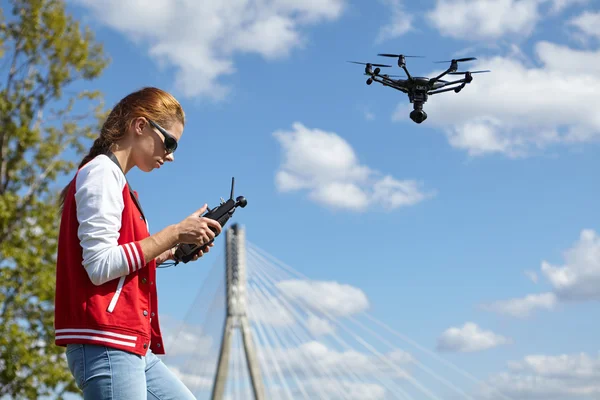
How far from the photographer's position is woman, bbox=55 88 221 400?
2.11 meters

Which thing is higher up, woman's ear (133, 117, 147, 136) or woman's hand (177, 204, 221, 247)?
woman's ear (133, 117, 147, 136)

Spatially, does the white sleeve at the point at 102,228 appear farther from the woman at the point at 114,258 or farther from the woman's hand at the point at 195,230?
the woman's hand at the point at 195,230

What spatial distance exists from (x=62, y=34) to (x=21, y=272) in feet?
14.3

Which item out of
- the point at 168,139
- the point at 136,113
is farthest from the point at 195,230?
the point at 136,113

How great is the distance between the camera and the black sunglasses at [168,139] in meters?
2.36

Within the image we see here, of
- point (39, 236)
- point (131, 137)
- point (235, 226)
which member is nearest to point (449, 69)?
point (131, 137)

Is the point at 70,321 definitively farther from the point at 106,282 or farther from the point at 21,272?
the point at 21,272

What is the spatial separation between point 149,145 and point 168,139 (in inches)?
2.4

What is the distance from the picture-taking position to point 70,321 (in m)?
2.13

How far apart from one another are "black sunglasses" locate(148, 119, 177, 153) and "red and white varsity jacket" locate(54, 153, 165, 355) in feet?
0.60

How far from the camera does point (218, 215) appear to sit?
2.42 metres

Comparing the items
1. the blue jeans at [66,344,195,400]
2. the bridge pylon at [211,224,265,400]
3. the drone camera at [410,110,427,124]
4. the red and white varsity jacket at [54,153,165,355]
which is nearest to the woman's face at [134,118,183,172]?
the red and white varsity jacket at [54,153,165,355]

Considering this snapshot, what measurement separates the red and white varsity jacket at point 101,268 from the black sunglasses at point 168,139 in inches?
7.2

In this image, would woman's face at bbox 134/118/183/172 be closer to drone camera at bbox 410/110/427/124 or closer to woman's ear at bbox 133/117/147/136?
woman's ear at bbox 133/117/147/136
